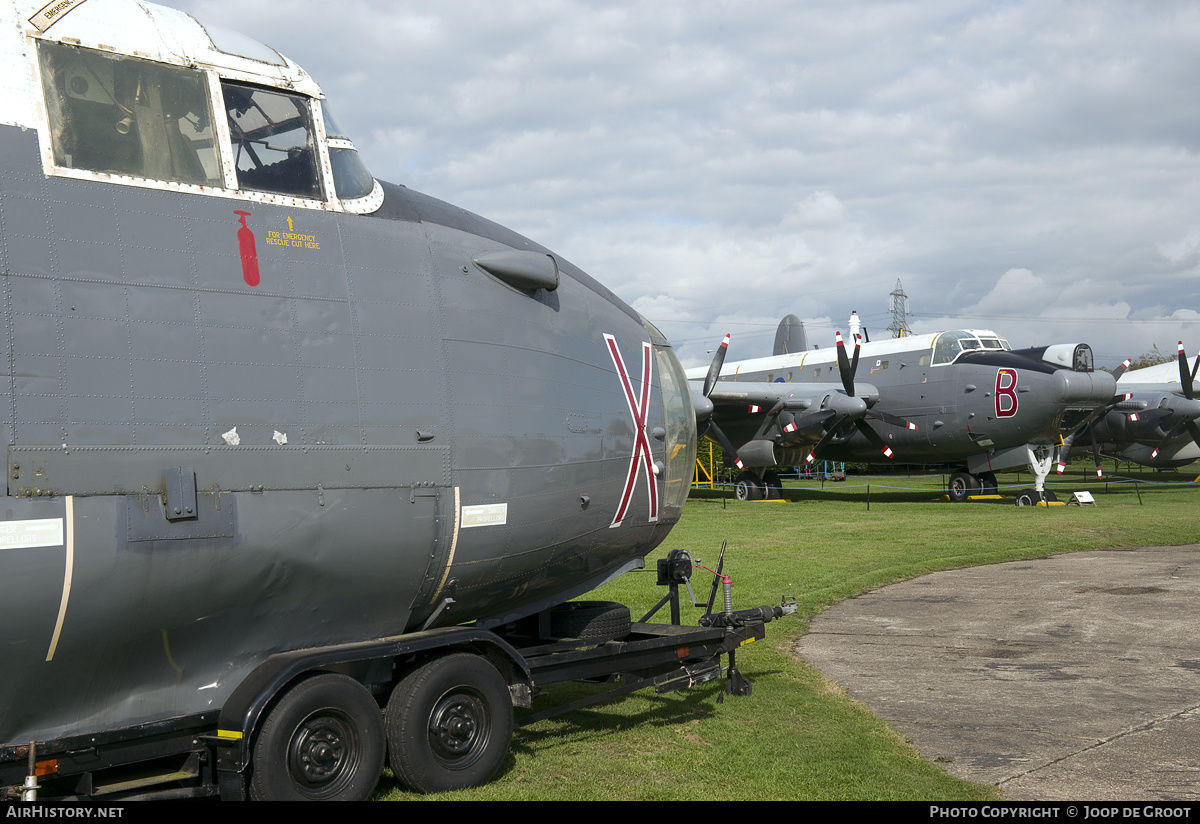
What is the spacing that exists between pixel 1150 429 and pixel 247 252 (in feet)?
125

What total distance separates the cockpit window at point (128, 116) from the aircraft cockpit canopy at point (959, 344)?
28.9 meters

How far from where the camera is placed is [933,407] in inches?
1238

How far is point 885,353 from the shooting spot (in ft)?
110

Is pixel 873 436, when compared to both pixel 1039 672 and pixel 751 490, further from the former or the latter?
pixel 1039 672

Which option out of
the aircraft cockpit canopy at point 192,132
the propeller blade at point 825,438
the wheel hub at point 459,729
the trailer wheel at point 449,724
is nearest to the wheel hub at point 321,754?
the trailer wheel at point 449,724

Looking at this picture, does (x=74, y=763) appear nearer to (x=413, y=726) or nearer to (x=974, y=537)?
(x=413, y=726)

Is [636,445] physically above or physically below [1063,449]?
above

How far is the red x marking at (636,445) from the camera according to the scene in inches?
315

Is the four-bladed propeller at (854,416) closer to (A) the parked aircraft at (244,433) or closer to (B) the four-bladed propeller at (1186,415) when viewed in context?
(B) the four-bladed propeller at (1186,415)

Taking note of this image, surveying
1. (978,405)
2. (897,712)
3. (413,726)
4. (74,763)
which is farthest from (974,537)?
(74,763)

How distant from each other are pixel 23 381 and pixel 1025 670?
9.56 m

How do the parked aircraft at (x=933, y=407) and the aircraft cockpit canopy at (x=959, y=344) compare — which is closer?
the parked aircraft at (x=933, y=407)

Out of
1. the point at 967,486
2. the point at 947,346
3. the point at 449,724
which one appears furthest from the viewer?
the point at 967,486

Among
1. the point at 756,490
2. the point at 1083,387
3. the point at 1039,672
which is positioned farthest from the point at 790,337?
the point at 1039,672
